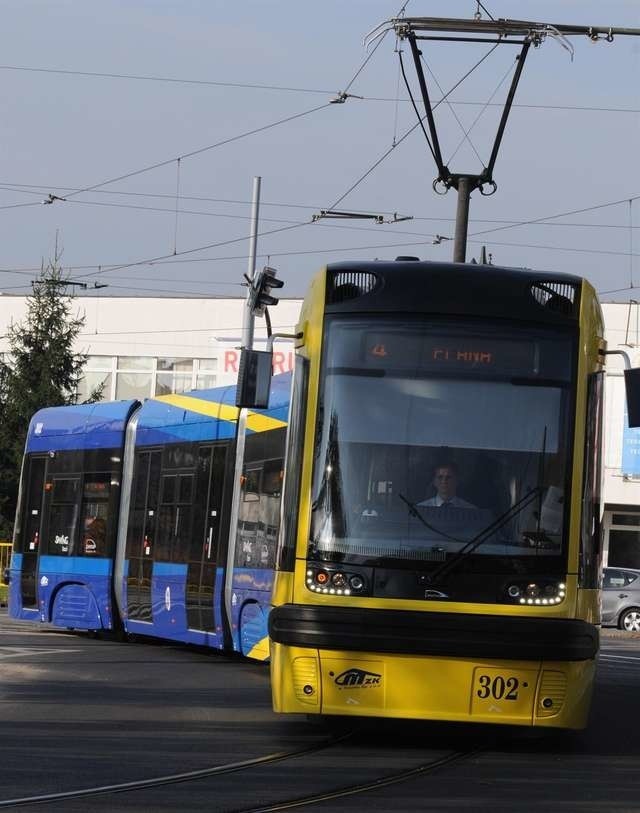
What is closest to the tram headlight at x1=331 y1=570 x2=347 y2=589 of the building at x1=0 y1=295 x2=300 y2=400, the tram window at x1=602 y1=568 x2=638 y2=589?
the tram window at x1=602 y1=568 x2=638 y2=589

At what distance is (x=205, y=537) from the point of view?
722 inches

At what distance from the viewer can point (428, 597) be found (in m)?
10.8

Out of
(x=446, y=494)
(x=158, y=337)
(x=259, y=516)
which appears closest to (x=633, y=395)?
(x=446, y=494)

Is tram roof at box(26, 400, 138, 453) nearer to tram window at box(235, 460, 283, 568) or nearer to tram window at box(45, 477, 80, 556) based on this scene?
tram window at box(45, 477, 80, 556)

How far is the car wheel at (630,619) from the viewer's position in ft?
112

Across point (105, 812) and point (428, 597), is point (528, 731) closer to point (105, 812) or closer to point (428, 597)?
point (428, 597)

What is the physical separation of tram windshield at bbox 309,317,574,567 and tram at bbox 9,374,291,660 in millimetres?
4716

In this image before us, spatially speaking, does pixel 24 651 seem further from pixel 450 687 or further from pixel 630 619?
pixel 630 619

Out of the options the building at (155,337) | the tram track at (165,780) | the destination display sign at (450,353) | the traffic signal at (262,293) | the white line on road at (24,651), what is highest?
the building at (155,337)

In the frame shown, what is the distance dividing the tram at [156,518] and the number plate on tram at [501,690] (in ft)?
18.1

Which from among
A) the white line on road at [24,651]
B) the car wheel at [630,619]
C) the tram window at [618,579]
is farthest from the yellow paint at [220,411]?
the car wheel at [630,619]

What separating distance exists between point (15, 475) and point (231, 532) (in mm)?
27389

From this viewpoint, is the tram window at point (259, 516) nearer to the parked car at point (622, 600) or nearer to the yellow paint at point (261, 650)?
the yellow paint at point (261, 650)

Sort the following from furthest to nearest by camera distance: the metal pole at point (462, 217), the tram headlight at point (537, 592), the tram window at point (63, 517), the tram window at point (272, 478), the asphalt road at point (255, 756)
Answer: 1. the metal pole at point (462, 217)
2. the tram window at point (63, 517)
3. the tram window at point (272, 478)
4. the tram headlight at point (537, 592)
5. the asphalt road at point (255, 756)
